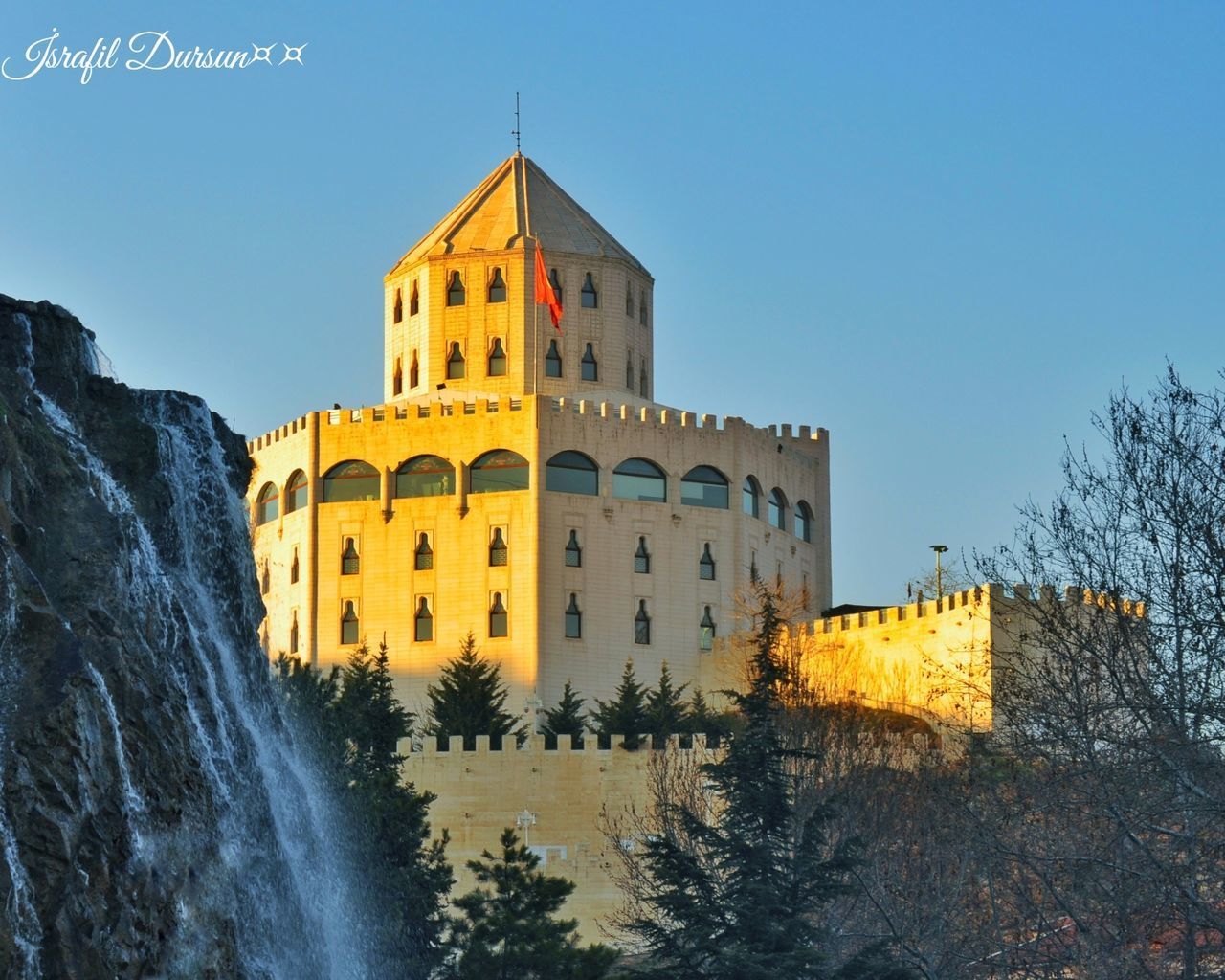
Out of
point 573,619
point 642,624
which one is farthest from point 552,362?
point 573,619

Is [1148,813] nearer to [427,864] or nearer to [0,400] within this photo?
[0,400]

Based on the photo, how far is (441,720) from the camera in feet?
229

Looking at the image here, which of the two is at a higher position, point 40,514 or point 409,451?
point 409,451

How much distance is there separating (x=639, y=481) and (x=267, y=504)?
37.1ft

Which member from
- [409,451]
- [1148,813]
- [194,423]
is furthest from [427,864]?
[409,451]

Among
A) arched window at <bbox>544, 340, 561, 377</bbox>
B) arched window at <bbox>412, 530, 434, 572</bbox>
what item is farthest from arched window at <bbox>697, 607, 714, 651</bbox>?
arched window at <bbox>544, 340, 561, 377</bbox>

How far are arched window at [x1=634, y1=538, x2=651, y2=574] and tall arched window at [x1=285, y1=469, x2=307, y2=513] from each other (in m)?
9.61

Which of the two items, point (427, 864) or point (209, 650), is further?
point (427, 864)

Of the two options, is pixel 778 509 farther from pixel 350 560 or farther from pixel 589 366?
pixel 350 560

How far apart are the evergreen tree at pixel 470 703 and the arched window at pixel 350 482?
610 centimetres

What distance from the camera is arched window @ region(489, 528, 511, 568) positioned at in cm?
7769

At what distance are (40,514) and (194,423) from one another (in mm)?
6001

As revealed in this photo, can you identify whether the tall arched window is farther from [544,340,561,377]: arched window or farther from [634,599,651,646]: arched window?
[634,599,651,646]: arched window

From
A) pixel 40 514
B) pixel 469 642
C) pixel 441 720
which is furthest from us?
pixel 469 642
